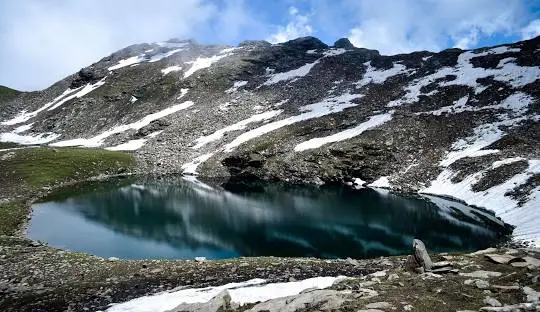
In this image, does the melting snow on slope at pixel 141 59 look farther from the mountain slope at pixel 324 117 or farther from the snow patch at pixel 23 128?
the snow patch at pixel 23 128

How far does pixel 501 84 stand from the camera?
8894 cm

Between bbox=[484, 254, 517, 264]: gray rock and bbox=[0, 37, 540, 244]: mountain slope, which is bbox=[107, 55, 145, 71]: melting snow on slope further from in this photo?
bbox=[484, 254, 517, 264]: gray rock

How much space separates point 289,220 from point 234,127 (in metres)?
53.7

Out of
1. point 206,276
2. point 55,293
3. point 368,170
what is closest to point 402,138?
point 368,170

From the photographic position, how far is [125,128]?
12219 cm

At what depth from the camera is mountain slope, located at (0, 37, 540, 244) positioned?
68.1 metres

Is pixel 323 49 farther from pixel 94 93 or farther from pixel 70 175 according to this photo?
pixel 70 175

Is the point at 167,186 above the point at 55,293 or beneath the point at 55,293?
above

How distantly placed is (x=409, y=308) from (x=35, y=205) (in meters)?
60.3

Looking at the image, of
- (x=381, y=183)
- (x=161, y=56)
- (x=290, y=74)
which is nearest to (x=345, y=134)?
(x=381, y=183)

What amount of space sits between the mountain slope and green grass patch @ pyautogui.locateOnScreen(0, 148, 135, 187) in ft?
23.9

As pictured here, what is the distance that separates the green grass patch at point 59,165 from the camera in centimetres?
7562

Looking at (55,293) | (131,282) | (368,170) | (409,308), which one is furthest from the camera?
(368,170)

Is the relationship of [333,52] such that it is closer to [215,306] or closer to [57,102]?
[57,102]
